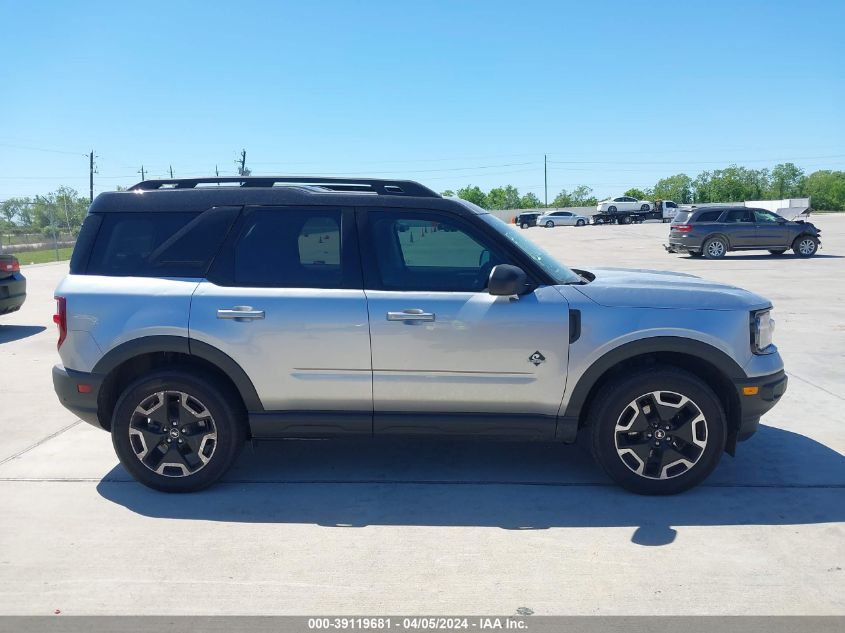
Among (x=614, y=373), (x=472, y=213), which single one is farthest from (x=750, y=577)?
(x=472, y=213)

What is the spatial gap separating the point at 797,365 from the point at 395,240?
5.50m

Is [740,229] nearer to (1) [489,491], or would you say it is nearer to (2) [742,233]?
(2) [742,233]

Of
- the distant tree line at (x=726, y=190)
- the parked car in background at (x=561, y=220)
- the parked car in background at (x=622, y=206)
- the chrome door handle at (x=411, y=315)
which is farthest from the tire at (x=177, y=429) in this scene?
the distant tree line at (x=726, y=190)

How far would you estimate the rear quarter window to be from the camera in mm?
4535

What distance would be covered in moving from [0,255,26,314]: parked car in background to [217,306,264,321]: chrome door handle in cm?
744

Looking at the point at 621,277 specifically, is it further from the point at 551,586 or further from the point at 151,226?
the point at 151,226

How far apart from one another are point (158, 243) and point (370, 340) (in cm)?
153

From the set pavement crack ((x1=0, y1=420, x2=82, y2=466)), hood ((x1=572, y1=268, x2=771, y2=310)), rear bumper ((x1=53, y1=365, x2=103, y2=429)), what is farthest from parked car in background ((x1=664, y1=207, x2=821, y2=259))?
rear bumper ((x1=53, y1=365, x2=103, y2=429))

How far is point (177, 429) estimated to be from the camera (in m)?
4.48

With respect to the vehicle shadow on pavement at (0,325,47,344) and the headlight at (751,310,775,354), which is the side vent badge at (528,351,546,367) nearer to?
the headlight at (751,310,775,354)

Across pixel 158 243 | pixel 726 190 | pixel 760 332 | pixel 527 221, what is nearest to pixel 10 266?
pixel 158 243

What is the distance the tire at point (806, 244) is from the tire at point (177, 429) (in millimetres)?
23890

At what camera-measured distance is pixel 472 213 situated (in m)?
4.50

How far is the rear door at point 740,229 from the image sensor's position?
23.6m
